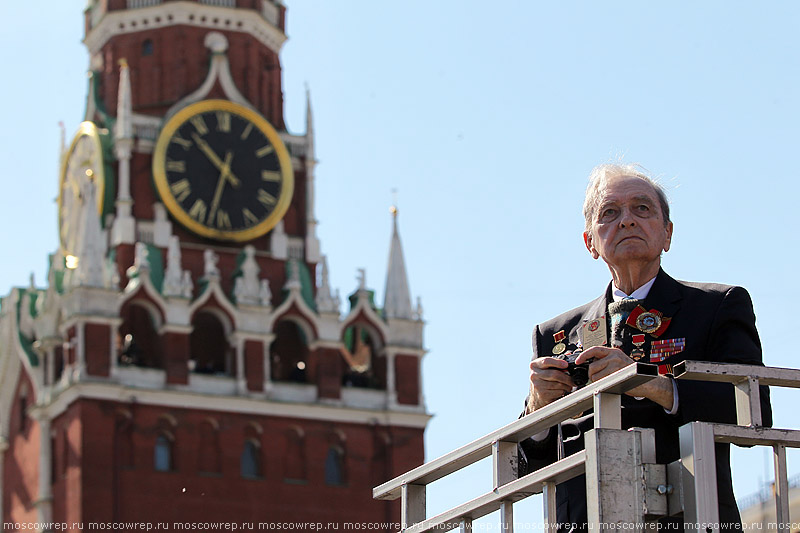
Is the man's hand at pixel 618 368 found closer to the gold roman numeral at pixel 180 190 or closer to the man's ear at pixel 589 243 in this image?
the man's ear at pixel 589 243

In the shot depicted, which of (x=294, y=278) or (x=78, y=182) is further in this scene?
(x=78, y=182)

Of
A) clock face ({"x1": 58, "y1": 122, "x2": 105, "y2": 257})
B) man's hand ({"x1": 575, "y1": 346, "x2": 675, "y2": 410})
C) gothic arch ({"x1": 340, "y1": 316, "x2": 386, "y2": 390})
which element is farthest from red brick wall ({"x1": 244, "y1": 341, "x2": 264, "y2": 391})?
man's hand ({"x1": 575, "y1": 346, "x2": 675, "y2": 410})

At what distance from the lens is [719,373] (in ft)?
19.1

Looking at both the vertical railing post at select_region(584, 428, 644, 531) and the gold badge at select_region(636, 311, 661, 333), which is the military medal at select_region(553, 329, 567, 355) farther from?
the vertical railing post at select_region(584, 428, 644, 531)

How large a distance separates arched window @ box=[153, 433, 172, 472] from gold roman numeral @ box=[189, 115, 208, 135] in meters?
7.30

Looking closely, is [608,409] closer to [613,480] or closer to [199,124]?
[613,480]

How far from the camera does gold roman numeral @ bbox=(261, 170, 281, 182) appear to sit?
5006 centimetres

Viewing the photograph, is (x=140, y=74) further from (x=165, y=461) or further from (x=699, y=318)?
(x=699, y=318)

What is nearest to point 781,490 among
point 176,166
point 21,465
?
point 176,166

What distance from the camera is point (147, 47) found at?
166 feet

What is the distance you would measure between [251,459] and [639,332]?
42347 millimetres

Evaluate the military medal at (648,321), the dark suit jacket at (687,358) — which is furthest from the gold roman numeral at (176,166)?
the military medal at (648,321)

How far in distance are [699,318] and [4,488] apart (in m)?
45.6

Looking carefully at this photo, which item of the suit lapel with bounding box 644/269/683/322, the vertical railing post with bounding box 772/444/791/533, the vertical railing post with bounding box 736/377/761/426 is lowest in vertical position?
the vertical railing post with bounding box 772/444/791/533
